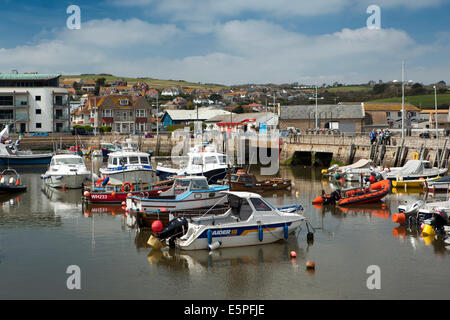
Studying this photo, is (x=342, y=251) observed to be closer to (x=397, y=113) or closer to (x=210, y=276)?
(x=210, y=276)

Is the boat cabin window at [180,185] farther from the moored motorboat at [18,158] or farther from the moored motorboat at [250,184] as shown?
the moored motorboat at [18,158]

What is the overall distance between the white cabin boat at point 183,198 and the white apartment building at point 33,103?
67.2 meters

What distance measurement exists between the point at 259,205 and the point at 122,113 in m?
83.9

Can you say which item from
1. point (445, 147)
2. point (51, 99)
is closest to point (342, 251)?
point (445, 147)

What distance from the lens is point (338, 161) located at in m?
55.8

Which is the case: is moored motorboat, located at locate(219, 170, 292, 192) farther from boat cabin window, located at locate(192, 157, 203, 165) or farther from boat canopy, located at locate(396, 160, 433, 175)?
boat canopy, located at locate(396, 160, 433, 175)

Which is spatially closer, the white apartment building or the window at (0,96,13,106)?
the window at (0,96,13,106)

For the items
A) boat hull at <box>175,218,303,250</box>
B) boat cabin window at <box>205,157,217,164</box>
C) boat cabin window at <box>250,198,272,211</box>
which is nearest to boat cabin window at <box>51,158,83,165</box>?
boat cabin window at <box>205,157,217,164</box>

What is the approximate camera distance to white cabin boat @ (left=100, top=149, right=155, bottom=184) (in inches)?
1543

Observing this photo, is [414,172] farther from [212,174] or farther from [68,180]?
[68,180]

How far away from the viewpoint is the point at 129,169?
39375 millimetres

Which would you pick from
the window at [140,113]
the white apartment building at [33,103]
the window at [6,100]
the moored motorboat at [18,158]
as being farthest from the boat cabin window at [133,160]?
the window at [140,113]

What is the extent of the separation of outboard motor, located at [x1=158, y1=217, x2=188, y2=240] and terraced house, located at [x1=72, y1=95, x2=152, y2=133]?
8139cm
